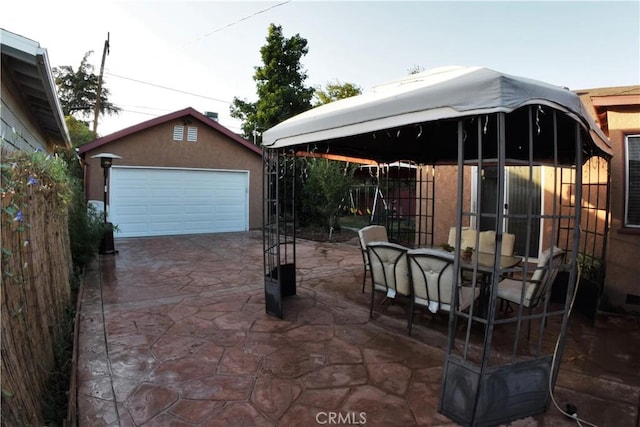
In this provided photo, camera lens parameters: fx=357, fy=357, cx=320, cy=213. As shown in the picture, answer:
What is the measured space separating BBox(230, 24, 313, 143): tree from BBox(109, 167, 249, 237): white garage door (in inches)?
167

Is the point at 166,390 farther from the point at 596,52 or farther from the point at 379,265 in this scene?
the point at 596,52

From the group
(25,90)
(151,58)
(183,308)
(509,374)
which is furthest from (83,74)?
(509,374)

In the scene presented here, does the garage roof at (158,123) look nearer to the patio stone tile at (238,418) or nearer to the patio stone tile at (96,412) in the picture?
the patio stone tile at (96,412)

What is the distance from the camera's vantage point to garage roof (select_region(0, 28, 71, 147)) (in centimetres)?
443

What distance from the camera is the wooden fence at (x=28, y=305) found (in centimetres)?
188

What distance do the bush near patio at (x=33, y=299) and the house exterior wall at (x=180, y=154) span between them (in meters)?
7.73

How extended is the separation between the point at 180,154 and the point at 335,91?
48.5 feet

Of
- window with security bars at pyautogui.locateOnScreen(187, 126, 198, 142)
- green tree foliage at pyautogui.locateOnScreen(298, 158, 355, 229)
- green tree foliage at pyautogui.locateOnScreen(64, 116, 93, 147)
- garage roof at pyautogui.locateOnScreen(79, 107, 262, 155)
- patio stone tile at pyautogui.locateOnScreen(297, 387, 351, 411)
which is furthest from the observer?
green tree foliage at pyautogui.locateOnScreen(64, 116, 93, 147)

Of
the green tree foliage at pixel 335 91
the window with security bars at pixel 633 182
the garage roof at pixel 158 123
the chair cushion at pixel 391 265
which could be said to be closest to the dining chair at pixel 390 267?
Result: the chair cushion at pixel 391 265

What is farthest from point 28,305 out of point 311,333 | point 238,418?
point 311,333

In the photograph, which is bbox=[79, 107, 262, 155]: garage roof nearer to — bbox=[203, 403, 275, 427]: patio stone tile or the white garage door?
the white garage door

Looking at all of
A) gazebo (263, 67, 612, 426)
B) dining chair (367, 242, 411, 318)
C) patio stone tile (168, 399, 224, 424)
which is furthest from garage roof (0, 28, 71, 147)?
dining chair (367, 242, 411, 318)

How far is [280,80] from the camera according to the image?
16.6 metres

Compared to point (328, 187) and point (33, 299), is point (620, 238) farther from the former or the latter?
point (328, 187)
